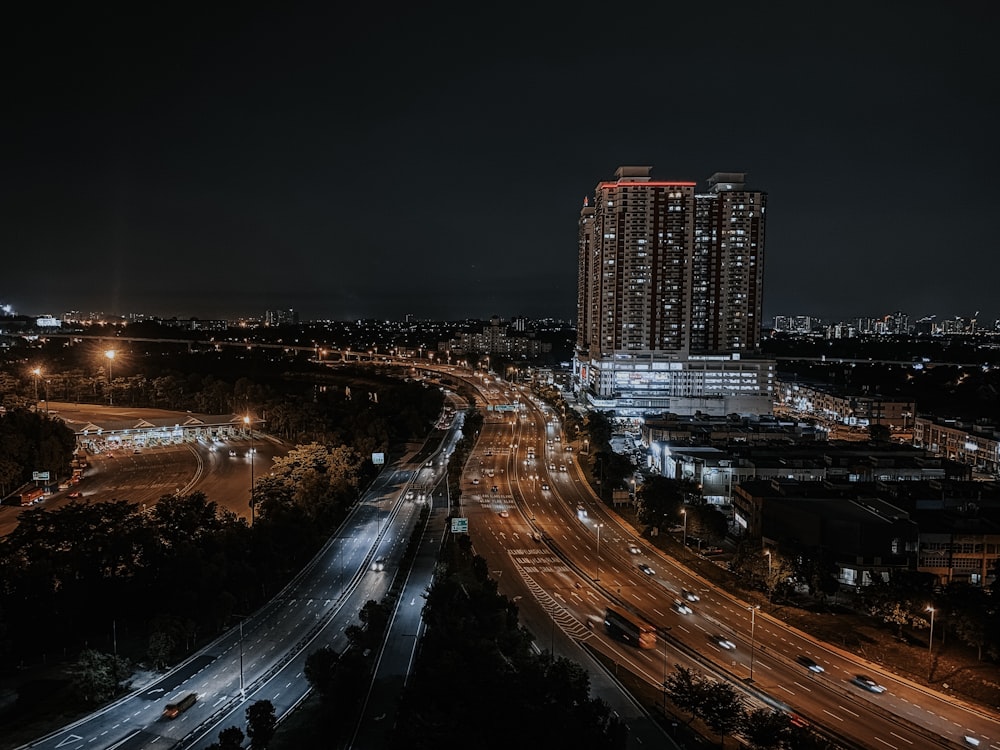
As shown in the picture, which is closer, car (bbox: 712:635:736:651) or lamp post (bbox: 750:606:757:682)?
lamp post (bbox: 750:606:757:682)

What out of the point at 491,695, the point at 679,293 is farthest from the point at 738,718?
the point at 679,293

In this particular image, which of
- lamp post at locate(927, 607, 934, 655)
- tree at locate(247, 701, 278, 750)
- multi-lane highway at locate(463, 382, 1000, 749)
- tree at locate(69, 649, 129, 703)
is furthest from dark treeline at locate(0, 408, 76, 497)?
lamp post at locate(927, 607, 934, 655)

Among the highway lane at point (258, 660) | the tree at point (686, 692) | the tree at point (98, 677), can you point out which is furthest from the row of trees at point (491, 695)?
the tree at point (98, 677)

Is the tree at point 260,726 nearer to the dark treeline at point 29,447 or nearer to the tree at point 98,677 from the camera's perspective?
the tree at point 98,677

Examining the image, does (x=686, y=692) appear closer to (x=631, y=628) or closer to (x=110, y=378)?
(x=631, y=628)

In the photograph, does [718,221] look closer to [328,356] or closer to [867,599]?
[867,599]

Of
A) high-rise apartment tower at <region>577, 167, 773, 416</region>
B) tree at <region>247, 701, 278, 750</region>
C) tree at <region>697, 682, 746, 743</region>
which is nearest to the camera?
tree at <region>247, 701, 278, 750</region>

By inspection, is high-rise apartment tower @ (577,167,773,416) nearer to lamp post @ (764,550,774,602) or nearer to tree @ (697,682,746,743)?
lamp post @ (764,550,774,602)

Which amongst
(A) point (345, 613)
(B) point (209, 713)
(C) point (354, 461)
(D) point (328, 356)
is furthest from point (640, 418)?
(D) point (328, 356)
